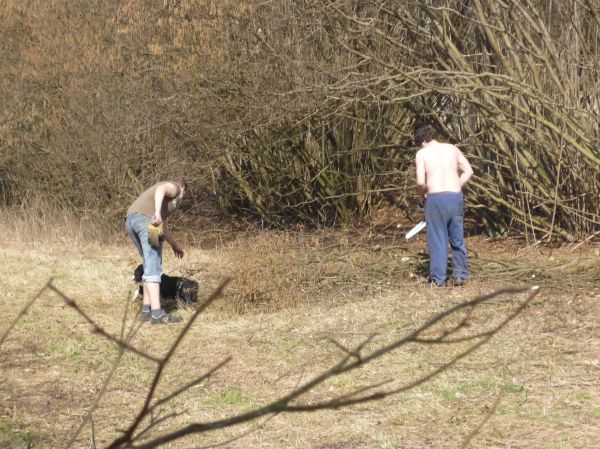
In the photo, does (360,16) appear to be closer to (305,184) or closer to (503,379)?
(305,184)

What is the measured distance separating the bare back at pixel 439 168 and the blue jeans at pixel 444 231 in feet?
0.24

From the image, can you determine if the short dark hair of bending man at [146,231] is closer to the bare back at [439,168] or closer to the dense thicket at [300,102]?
the bare back at [439,168]

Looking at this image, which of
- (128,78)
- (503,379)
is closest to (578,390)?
(503,379)

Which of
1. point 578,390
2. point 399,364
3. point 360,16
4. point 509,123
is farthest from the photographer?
point 360,16

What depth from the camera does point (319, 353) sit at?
7.36m

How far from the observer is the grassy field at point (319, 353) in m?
5.59

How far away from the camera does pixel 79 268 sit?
1159 centimetres

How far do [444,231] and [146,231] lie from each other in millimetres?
2683

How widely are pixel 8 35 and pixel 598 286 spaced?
10.2m

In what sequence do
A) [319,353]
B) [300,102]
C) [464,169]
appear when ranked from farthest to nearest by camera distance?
[300,102] < [464,169] < [319,353]

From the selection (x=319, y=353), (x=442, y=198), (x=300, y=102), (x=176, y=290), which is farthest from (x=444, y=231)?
(x=300, y=102)

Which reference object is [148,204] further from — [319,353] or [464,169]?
[464,169]

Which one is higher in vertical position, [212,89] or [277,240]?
[212,89]

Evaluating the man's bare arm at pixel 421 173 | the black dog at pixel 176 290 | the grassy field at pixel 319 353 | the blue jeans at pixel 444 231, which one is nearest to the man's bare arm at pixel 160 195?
the grassy field at pixel 319 353
